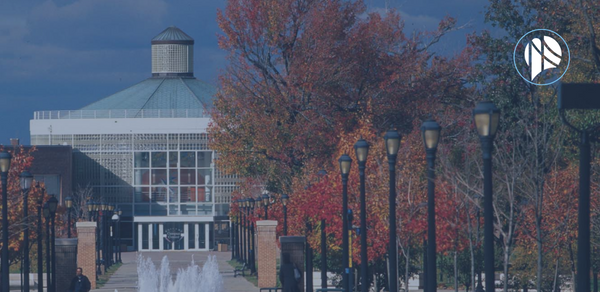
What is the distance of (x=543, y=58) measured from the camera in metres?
38.3

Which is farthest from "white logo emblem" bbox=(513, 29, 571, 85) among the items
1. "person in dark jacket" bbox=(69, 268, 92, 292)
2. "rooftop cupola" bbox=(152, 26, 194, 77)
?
"rooftop cupola" bbox=(152, 26, 194, 77)

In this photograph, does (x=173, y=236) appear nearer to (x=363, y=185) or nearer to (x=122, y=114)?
(x=122, y=114)

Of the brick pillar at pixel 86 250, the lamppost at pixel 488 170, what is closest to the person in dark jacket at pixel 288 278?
the lamppost at pixel 488 170

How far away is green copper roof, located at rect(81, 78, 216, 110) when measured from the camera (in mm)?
103500

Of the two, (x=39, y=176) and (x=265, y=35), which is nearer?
(x=265, y=35)

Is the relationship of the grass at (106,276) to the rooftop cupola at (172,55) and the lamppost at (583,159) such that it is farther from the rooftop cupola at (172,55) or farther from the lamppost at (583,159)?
the rooftop cupola at (172,55)

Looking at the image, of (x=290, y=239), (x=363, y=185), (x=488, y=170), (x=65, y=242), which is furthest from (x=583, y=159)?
(x=65, y=242)

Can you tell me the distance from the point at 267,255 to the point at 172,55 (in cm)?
7118

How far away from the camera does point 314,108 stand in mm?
45312

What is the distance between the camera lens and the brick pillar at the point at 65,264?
3538cm

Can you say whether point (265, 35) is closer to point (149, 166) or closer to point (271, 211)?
point (271, 211)

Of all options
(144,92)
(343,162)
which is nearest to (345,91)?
(343,162)

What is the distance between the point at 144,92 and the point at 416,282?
66378 mm

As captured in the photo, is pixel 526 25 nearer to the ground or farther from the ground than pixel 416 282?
farther from the ground
